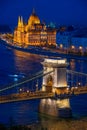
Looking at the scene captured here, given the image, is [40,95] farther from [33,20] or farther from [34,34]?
[33,20]

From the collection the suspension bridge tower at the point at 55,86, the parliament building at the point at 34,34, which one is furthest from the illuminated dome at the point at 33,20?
the suspension bridge tower at the point at 55,86

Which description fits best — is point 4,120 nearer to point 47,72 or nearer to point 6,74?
point 47,72

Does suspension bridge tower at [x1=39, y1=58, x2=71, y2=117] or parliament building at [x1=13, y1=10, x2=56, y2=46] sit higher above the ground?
parliament building at [x1=13, y1=10, x2=56, y2=46]

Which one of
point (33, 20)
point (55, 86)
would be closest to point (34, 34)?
point (33, 20)

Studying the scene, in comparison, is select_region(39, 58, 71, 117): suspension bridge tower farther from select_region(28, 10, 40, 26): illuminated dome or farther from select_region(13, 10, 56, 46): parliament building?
select_region(28, 10, 40, 26): illuminated dome

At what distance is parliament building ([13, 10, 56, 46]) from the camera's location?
52053 millimetres

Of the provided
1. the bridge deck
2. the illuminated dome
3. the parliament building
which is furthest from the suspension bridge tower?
the illuminated dome

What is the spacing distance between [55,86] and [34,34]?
39411 millimetres

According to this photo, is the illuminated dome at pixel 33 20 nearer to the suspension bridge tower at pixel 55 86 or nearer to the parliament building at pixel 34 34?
the parliament building at pixel 34 34

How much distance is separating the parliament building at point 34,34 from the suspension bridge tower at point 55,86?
3752cm

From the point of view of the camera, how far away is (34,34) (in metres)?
52.2

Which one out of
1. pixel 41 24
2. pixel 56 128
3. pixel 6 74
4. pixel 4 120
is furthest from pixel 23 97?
pixel 41 24

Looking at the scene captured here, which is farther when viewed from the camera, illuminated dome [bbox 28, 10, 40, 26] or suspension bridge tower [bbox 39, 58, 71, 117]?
illuminated dome [bbox 28, 10, 40, 26]

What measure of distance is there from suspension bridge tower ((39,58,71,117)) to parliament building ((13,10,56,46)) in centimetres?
3752
